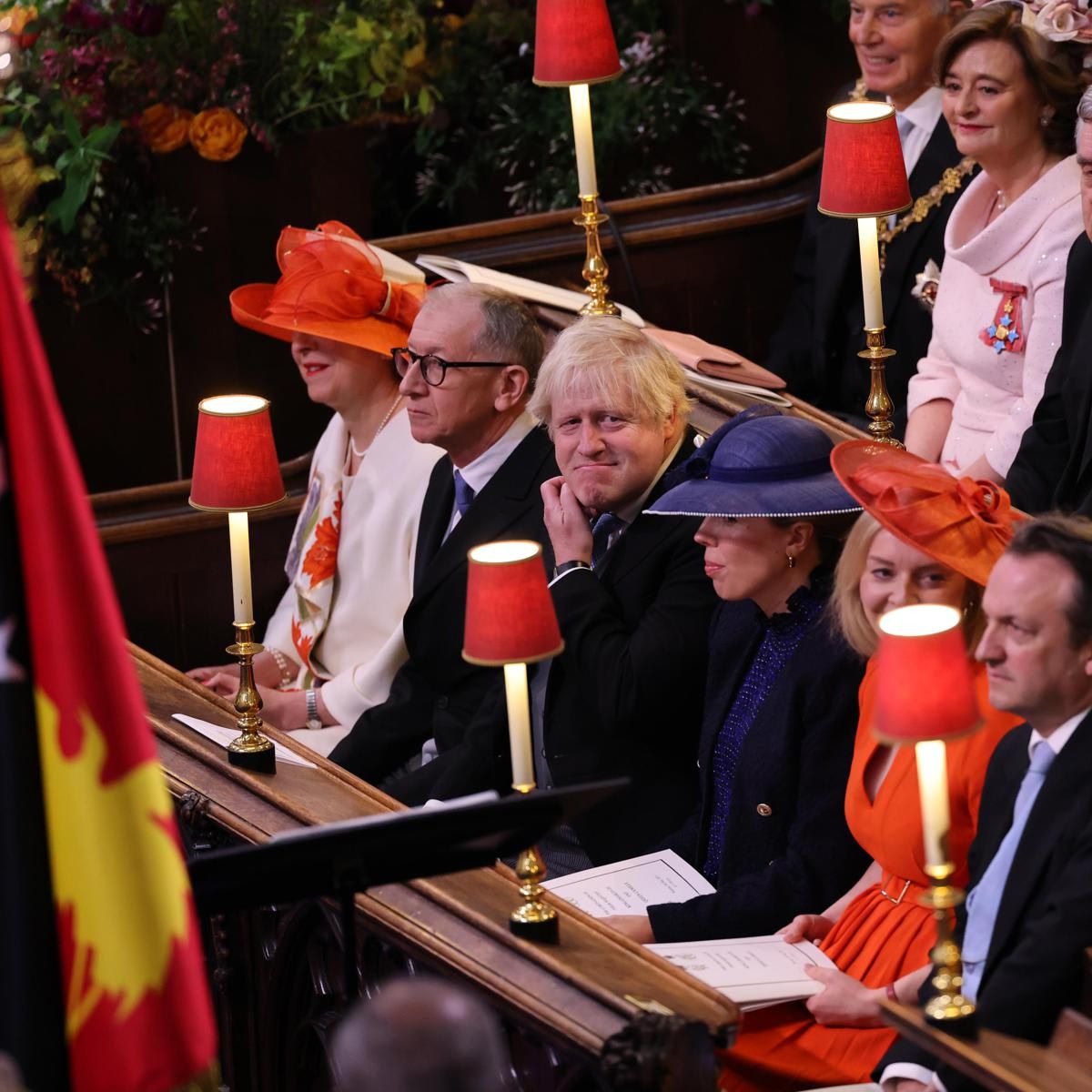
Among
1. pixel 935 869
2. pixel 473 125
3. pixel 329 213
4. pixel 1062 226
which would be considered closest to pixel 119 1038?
pixel 935 869

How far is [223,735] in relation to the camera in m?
3.39

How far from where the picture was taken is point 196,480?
3502 mm

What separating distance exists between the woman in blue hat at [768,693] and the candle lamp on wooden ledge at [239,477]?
0.71m

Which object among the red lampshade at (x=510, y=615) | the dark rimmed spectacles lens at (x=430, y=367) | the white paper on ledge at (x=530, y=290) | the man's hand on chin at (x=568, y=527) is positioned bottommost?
the man's hand on chin at (x=568, y=527)

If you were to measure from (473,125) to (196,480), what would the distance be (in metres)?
2.69

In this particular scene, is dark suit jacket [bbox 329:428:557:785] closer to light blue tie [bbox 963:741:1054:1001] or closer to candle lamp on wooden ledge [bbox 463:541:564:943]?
candle lamp on wooden ledge [bbox 463:541:564:943]

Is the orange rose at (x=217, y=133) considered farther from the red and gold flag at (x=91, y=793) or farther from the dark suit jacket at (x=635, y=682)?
the red and gold flag at (x=91, y=793)

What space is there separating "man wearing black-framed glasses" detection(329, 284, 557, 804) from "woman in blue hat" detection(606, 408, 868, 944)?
2.09ft

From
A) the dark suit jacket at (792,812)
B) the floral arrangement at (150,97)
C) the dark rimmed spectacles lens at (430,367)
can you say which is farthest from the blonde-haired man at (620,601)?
the floral arrangement at (150,97)

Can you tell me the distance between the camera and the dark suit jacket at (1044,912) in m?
2.37

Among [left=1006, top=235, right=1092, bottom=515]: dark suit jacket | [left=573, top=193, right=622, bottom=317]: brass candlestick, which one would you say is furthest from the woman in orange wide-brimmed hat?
[left=573, top=193, right=622, bottom=317]: brass candlestick

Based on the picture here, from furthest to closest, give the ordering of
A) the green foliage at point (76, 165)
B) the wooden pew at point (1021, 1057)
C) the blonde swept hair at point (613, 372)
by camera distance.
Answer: the green foliage at point (76, 165) → the blonde swept hair at point (613, 372) → the wooden pew at point (1021, 1057)

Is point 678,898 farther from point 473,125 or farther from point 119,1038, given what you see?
point 473,125

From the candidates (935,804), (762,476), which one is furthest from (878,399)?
(935,804)
